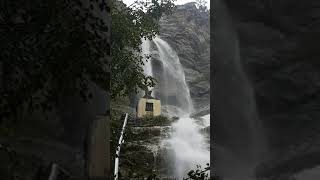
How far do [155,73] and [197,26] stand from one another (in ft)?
36.8

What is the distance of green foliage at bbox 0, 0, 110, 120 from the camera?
198 cm

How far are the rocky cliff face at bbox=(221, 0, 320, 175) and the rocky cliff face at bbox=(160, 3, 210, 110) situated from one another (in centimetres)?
2764

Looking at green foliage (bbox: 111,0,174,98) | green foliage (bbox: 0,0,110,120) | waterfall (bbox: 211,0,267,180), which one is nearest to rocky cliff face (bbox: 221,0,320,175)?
waterfall (bbox: 211,0,267,180)

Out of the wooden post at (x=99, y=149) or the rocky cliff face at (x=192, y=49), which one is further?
the rocky cliff face at (x=192, y=49)

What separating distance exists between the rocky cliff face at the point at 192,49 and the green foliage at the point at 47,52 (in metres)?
27.7

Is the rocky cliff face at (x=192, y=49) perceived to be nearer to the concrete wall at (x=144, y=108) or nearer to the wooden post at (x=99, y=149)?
the concrete wall at (x=144, y=108)

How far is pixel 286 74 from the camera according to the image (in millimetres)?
2049

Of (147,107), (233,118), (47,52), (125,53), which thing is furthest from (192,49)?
(47,52)

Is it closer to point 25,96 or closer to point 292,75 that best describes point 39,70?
point 25,96

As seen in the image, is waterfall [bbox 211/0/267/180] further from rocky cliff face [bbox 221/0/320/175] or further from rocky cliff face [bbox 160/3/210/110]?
rocky cliff face [bbox 160/3/210/110]

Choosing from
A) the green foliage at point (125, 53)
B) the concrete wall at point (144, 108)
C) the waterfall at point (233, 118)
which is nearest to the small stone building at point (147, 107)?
the concrete wall at point (144, 108)

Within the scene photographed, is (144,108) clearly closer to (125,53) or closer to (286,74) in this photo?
(125,53)

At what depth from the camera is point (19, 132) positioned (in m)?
1.94

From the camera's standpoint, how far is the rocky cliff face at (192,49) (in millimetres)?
31647
